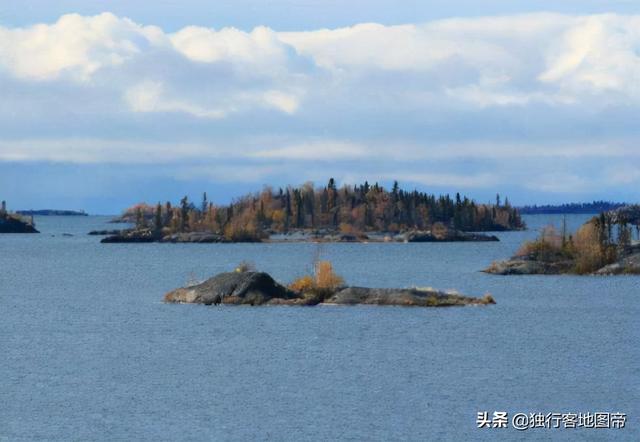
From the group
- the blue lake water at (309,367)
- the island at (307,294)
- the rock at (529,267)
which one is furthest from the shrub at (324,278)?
the rock at (529,267)

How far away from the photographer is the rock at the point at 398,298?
8988cm

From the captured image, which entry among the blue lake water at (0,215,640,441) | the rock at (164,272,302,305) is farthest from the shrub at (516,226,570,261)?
the rock at (164,272,302,305)

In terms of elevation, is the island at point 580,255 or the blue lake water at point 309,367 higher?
the island at point 580,255

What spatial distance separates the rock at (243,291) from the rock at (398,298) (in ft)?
12.1

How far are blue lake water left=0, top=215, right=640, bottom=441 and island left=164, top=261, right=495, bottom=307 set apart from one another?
0.98 metres

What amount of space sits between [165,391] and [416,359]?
16026mm

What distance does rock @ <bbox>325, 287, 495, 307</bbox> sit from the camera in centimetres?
8988

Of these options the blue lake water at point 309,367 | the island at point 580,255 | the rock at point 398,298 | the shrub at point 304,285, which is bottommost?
the blue lake water at point 309,367

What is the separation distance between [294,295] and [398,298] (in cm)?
772

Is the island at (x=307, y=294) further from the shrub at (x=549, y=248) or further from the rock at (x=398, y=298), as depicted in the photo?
the shrub at (x=549, y=248)

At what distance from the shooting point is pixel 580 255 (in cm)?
13362

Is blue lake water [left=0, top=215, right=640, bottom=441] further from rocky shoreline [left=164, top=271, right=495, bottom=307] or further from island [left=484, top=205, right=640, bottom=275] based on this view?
island [left=484, top=205, right=640, bottom=275]

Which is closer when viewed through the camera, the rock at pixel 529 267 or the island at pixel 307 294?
the island at pixel 307 294

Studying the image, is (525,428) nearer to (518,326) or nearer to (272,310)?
(518,326)
